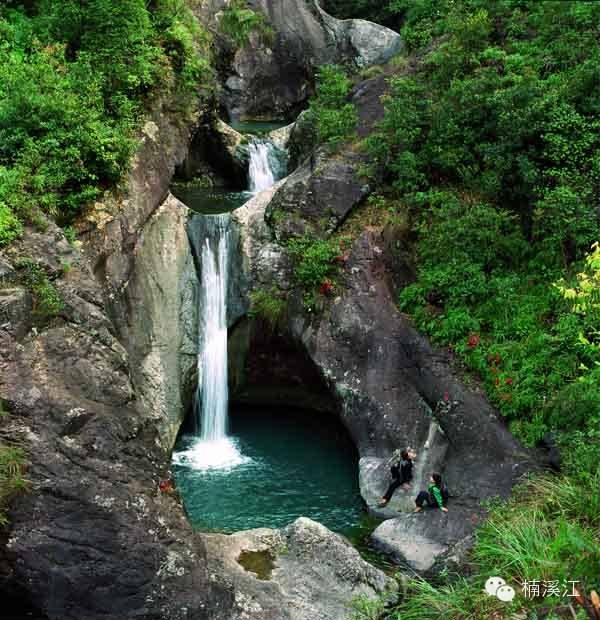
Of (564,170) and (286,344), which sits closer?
(564,170)

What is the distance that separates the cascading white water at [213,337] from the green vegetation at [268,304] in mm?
1011

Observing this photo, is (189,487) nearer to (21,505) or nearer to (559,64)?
(21,505)

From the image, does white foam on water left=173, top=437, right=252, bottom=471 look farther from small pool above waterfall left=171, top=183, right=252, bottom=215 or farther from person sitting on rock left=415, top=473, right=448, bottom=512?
small pool above waterfall left=171, top=183, right=252, bottom=215

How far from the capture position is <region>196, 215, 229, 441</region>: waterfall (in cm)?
1589

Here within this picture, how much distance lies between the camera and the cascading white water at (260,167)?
21.0 meters

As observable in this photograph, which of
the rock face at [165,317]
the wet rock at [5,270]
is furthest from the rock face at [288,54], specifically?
the wet rock at [5,270]

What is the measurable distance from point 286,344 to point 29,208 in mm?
7312

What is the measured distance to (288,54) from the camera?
93.4 ft

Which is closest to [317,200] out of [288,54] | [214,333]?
[214,333]

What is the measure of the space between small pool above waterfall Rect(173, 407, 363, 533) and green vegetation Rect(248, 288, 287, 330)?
305 cm

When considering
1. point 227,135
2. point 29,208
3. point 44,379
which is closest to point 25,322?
point 44,379

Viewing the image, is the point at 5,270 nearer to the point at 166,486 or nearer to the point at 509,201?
the point at 166,486

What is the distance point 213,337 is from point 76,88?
21.4ft

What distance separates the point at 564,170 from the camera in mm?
13547
